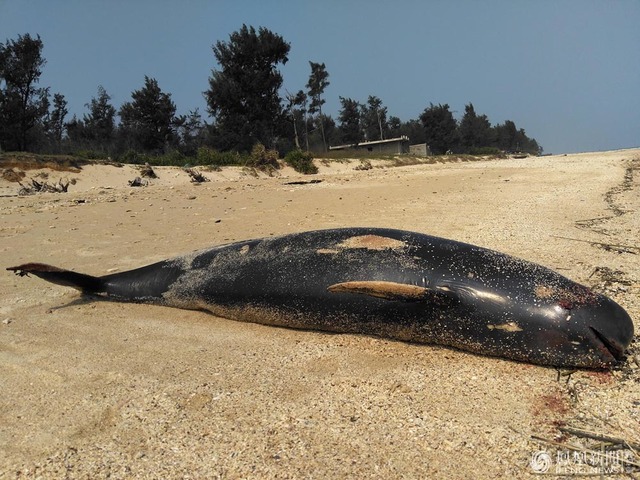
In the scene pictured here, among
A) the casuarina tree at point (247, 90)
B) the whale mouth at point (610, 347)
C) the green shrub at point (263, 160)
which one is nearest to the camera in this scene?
the whale mouth at point (610, 347)

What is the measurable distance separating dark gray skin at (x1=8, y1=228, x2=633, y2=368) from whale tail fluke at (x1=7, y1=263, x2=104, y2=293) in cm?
82

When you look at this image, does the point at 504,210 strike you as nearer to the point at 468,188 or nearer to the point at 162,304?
the point at 468,188

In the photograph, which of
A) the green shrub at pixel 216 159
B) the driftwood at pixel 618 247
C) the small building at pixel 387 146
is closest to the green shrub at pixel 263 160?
the green shrub at pixel 216 159

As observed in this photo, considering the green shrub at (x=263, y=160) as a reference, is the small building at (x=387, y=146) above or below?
above

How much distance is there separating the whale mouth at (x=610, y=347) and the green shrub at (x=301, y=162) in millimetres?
21718

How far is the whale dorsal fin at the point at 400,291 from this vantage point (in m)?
2.72

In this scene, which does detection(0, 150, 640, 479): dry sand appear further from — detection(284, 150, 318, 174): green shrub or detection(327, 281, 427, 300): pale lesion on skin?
detection(284, 150, 318, 174): green shrub

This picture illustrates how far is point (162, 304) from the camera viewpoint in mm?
3885

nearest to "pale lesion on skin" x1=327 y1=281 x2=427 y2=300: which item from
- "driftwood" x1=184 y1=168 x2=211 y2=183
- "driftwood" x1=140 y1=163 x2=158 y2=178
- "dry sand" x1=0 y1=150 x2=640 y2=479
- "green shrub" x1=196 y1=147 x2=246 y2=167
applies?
"dry sand" x1=0 y1=150 x2=640 y2=479

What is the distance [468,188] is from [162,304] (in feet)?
28.7

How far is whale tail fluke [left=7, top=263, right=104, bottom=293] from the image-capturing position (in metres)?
3.91

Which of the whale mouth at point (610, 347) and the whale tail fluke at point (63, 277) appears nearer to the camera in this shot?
the whale mouth at point (610, 347)

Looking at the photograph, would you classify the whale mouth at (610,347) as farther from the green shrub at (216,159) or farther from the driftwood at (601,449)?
the green shrub at (216,159)
